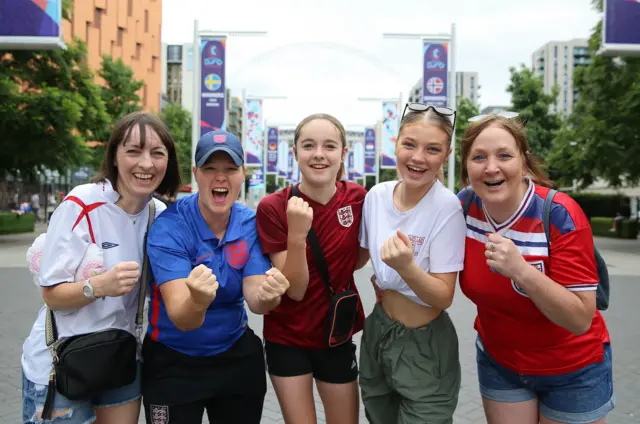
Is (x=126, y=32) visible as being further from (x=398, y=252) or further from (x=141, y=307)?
(x=398, y=252)

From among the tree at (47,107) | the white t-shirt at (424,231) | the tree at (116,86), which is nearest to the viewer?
the white t-shirt at (424,231)

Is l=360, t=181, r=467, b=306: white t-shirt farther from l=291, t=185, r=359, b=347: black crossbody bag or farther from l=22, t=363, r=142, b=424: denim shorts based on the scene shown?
l=22, t=363, r=142, b=424: denim shorts

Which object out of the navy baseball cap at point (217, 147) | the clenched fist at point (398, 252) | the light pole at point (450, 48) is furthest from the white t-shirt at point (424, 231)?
the light pole at point (450, 48)

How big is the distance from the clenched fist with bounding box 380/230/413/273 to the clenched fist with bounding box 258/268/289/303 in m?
0.42

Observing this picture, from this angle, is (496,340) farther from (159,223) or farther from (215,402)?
(159,223)

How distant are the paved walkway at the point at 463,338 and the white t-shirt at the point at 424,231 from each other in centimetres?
227

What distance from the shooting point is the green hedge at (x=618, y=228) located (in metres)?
22.7

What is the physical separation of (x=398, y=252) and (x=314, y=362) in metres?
0.88

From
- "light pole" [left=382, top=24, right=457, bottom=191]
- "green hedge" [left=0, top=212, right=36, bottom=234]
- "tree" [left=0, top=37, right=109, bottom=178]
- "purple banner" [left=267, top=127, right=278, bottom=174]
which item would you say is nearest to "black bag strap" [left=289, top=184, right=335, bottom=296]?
"light pole" [left=382, top=24, right=457, bottom=191]

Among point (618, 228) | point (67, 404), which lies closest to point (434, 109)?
A: point (67, 404)

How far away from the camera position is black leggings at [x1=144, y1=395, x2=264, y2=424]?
2.45 m

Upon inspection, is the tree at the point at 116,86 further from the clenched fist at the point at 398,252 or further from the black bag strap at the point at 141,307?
the clenched fist at the point at 398,252

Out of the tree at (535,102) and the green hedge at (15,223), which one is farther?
the tree at (535,102)

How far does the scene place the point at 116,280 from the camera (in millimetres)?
2217
